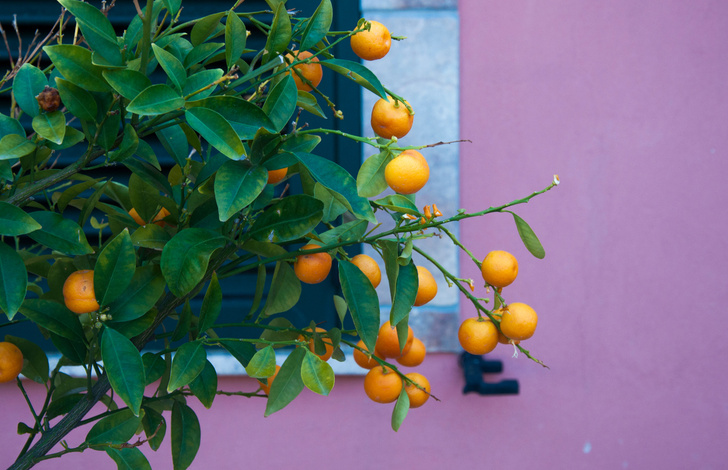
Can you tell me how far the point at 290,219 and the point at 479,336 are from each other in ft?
0.97

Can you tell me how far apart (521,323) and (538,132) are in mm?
1120

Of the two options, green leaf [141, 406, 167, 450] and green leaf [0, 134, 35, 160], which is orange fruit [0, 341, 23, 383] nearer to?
green leaf [141, 406, 167, 450]

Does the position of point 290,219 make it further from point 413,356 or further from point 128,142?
point 413,356

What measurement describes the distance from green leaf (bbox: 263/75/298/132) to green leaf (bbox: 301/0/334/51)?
0.07 m

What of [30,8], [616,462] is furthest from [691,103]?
[30,8]

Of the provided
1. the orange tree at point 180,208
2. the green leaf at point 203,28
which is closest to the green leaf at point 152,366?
the orange tree at point 180,208

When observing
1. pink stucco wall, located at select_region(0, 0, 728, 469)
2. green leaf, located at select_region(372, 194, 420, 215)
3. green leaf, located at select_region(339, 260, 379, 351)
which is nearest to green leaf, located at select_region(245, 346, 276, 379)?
green leaf, located at select_region(339, 260, 379, 351)

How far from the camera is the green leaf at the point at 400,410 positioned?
792mm

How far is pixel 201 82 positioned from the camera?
0.64 m

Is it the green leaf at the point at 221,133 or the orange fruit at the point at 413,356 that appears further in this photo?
the orange fruit at the point at 413,356

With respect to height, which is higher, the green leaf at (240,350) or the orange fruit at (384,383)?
the green leaf at (240,350)

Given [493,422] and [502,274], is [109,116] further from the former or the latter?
[493,422]

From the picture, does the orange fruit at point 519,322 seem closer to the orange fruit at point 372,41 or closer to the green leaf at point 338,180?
the green leaf at point 338,180

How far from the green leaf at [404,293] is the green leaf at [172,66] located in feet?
1.02
